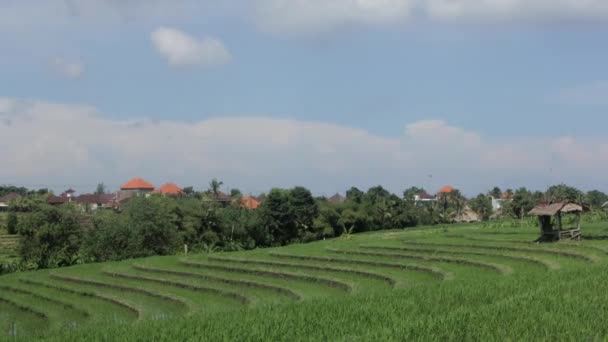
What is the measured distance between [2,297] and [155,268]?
6.62 meters

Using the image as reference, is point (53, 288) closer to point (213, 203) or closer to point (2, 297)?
point (2, 297)

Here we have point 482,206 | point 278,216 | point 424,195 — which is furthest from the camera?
point 424,195

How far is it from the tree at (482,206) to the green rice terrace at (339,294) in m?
55.1

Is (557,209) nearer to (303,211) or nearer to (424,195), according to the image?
(303,211)

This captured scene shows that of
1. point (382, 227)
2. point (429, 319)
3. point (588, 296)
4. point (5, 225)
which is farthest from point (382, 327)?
point (5, 225)

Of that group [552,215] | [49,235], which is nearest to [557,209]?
[552,215]

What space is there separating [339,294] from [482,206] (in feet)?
234

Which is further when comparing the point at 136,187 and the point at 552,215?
the point at 136,187

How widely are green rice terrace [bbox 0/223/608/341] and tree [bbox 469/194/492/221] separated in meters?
55.1

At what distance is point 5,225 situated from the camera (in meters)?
70.7

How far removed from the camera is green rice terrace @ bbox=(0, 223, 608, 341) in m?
9.45

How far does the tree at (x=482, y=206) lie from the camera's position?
87.9 m

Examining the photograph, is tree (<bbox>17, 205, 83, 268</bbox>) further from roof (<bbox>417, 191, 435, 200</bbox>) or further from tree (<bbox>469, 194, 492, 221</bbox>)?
roof (<bbox>417, 191, 435, 200</bbox>)

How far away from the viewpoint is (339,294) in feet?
68.1
